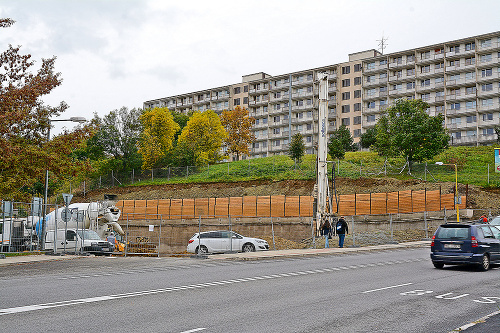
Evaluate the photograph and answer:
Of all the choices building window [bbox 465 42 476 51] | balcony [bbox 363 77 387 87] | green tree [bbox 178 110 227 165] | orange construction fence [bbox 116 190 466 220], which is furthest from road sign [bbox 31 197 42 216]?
building window [bbox 465 42 476 51]

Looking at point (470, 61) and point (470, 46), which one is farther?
point (470, 46)

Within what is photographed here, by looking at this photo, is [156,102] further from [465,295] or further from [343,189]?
[465,295]

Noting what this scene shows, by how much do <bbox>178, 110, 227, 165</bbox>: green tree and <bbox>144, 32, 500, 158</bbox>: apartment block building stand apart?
20.1m

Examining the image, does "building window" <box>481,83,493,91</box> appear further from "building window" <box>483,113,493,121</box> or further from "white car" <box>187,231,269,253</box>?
"white car" <box>187,231,269,253</box>

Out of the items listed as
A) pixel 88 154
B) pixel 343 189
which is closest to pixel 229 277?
pixel 343 189

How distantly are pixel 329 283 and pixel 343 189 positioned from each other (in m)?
40.0

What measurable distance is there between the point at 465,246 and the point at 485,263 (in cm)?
90

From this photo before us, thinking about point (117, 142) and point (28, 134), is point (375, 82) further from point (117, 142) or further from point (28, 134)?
point (28, 134)

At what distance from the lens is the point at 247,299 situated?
10.3 m

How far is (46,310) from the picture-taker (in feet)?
29.3

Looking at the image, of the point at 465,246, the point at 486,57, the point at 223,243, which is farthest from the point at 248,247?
the point at 486,57

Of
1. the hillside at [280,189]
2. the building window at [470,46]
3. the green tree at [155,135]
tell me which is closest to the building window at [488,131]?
the building window at [470,46]

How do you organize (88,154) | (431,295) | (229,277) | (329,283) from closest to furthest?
(431,295) < (329,283) < (229,277) < (88,154)

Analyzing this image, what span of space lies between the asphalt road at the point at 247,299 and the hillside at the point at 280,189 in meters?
28.9
